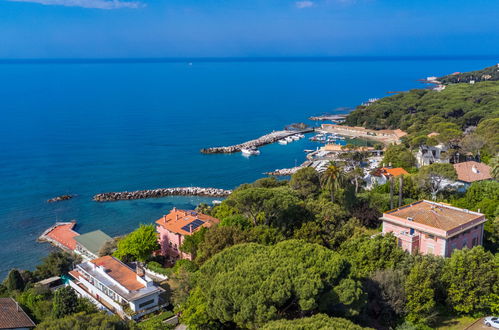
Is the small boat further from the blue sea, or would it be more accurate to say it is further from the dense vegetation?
the dense vegetation

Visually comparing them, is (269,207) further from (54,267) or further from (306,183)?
(54,267)

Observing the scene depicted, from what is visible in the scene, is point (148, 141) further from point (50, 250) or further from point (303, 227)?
point (303, 227)

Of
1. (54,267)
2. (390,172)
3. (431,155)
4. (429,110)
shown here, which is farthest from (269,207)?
(429,110)

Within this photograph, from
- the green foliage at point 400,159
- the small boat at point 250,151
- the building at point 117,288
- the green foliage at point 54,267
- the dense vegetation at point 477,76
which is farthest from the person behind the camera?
the dense vegetation at point 477,76

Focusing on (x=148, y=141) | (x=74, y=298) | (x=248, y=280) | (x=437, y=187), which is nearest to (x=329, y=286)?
(x=248, y=280)

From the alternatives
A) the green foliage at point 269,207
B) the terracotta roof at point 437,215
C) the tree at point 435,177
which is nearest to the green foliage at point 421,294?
the terracotta roof at point 437,215

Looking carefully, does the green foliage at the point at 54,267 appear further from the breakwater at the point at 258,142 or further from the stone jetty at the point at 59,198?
the breakwater at the point at 258,142
